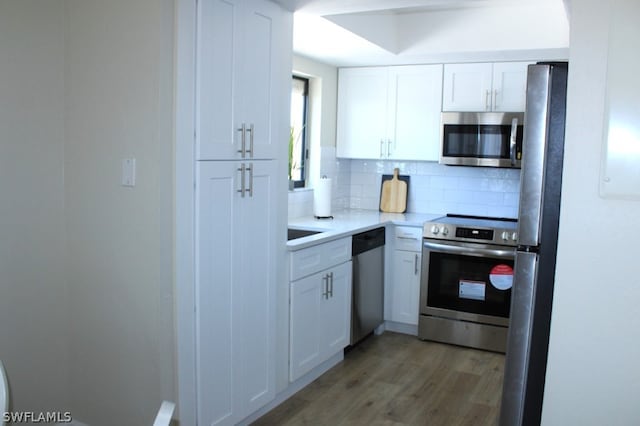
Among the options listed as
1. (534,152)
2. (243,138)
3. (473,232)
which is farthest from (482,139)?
(534,152)

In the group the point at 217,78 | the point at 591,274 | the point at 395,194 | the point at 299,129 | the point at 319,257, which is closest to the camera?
the point at 591,274

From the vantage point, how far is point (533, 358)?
6.66ft

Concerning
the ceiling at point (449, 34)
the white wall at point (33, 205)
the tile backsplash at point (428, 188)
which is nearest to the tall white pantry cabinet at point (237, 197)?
the white wall at point (33, 205)

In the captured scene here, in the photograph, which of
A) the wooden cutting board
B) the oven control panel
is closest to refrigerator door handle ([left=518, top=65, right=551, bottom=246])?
the oven control panel

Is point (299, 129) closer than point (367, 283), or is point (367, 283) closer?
point (367, 283)

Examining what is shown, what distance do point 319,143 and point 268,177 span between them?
184 cm

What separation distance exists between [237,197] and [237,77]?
0.55 metres

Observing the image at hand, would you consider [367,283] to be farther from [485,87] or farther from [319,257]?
[485,87]

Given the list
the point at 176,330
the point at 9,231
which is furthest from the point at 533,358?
the point at 9,231

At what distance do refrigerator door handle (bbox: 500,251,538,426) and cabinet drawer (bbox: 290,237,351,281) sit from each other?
143 centimetres

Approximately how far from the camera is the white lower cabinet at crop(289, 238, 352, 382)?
10.8ft

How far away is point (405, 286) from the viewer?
14.9 feet

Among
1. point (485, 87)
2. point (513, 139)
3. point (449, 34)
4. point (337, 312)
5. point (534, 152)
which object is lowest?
point (337, 312)

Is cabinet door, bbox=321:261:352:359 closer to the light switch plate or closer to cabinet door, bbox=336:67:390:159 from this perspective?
cabinet door, bbox=336:67:390:159
